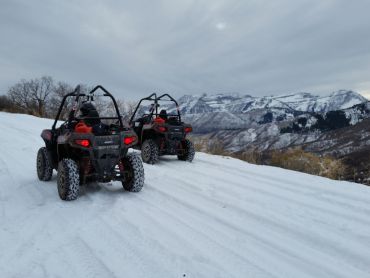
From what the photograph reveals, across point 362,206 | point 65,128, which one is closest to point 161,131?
point 65,128

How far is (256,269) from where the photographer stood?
3303 millimetres

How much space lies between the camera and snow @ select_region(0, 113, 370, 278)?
3.32 metres

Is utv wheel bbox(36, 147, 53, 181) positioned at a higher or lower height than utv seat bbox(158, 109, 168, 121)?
lower

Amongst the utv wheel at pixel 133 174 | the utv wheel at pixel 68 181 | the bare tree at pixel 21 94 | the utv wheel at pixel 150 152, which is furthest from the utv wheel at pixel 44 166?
the bare tree at pixel 21 94

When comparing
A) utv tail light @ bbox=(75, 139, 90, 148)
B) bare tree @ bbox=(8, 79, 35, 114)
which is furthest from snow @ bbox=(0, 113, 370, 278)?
bare tree @ bbox=(8, 79, 35, 114)

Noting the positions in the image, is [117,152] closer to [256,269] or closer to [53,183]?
[53,183]

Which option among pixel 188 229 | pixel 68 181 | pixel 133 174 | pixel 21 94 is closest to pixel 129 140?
pixel 133 174

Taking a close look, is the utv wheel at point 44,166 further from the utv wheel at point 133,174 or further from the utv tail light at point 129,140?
the utv tail light at point 129,140

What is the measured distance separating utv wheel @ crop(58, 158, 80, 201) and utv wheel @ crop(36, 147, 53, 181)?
4.17 ft

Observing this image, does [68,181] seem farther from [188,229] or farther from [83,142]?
[188,229]

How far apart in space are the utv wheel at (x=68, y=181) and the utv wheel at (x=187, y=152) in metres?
4.51

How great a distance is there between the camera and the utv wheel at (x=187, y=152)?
9.54m

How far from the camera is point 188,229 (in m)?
4.21

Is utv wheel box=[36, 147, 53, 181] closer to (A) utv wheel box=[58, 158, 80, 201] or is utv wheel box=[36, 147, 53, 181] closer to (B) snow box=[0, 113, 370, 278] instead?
(B) snow box=[0, 113, 370, 278]
